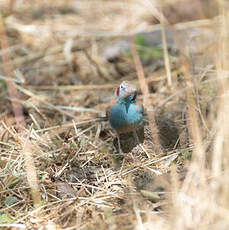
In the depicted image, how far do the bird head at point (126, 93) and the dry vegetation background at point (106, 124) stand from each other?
0.22 meters

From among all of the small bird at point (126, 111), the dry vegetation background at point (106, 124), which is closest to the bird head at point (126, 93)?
the small bird at point (126, 111)

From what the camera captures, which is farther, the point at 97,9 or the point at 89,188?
the point at 97,9

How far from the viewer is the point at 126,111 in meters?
3.88

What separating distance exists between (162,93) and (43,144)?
71.7 inches

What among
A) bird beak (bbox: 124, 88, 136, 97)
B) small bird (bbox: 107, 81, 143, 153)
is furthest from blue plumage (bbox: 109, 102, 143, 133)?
bird beak (bbox: 124, 88, 136, 97)

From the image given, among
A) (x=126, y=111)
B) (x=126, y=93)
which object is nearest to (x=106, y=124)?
(x=126, y=111)

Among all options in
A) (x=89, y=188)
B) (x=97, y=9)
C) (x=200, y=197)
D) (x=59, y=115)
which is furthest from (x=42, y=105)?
(x=97, y=9)

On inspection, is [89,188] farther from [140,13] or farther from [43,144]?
[140,13]

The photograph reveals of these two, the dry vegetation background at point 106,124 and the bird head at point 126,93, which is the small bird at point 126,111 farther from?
the dry vegetation background at point 106,124

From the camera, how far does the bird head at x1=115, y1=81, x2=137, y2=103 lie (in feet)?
12.4

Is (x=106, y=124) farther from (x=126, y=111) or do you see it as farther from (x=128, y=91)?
(x=128, y=91)

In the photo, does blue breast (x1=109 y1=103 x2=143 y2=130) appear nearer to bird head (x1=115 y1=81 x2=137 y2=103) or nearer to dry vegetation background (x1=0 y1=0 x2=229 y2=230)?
bird head (x1=115 y1=81 x2=137 y2=103)

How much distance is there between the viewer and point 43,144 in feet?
12.9

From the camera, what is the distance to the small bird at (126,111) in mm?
3850
